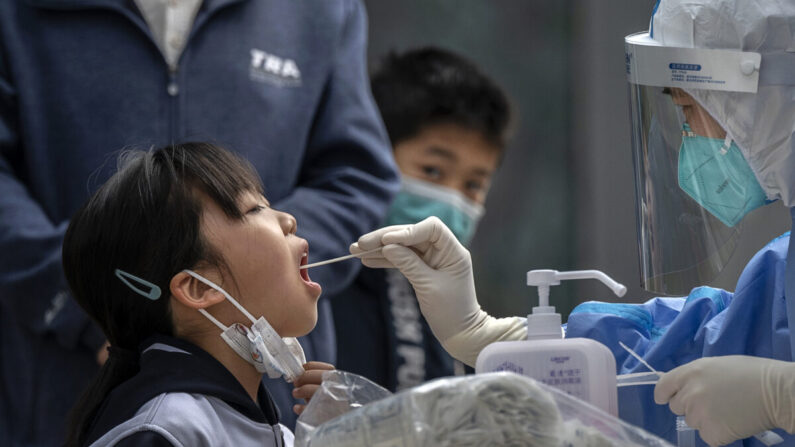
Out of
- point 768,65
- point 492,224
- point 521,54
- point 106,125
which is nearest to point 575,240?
point 492,224

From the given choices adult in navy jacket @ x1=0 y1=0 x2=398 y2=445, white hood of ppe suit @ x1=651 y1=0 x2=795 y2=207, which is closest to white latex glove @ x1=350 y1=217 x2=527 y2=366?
white hood of ppe suit @ x1=651 y1=0 x2=795 y2=207

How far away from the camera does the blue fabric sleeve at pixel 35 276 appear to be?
2.16 m

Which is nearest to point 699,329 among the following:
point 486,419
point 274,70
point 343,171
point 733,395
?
point 733,395

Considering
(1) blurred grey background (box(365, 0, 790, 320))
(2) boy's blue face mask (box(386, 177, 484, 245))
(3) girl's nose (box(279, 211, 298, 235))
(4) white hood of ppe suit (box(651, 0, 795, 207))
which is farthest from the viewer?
(1) blurred grey background (box(365, 0, 790, 320))

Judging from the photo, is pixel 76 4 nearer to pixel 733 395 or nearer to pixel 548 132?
pixel 733 395

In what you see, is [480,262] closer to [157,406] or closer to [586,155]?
[586,155]

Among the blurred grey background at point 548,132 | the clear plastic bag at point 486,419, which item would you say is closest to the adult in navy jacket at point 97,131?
Answer: the clear plastic bag at point 486,419

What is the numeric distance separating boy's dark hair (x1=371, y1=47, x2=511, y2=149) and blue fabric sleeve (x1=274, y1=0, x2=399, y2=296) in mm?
509

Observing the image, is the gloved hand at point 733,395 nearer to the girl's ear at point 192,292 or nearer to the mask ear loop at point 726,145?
the mask ear loop at point 726,145

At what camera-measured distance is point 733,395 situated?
4.41 ft

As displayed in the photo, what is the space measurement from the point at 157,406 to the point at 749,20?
0.98m

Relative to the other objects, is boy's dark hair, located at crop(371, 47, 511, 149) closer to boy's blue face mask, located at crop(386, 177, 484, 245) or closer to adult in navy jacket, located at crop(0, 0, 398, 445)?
boy's blue face mask, located at crop(386, 177, 484, 245)

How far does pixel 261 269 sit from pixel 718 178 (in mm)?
717

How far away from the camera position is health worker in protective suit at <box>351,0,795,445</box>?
4.50 feet
